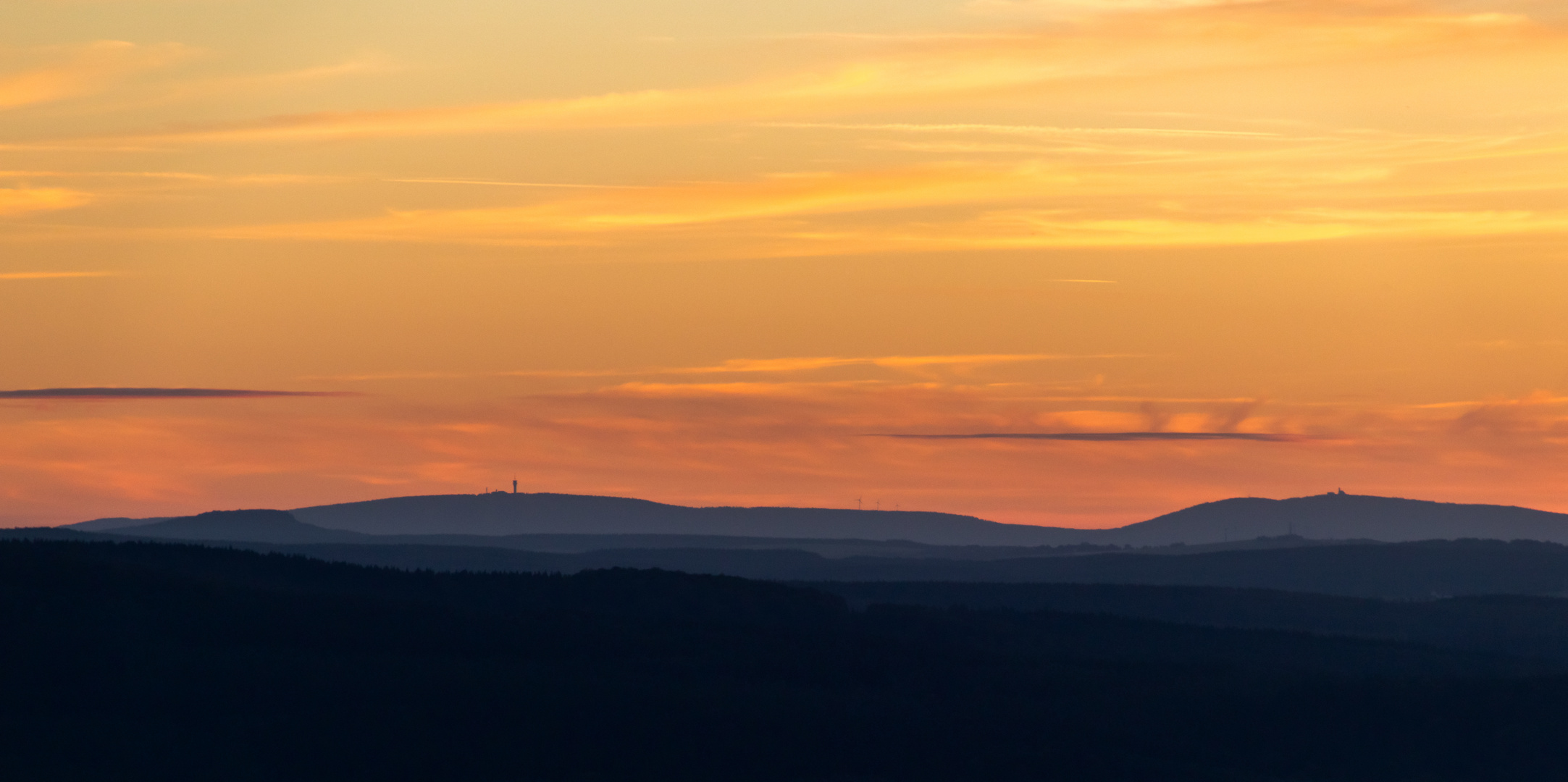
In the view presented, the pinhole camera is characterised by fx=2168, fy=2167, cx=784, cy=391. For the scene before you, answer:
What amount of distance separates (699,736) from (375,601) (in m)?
36.3

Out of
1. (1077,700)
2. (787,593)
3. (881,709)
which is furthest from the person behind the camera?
(787,593)

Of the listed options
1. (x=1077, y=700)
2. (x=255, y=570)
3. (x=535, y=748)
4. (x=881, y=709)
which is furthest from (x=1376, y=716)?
(x=255, y=570)

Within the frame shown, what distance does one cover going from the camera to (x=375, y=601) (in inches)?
5394

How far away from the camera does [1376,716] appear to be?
126m

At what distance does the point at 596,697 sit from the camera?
11406 centimetres

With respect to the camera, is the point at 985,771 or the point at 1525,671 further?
the point at 1525,671

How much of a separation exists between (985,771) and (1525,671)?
7664 centimetres

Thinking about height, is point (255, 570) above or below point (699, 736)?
above

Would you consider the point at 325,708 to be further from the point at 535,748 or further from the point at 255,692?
the point at 535,748

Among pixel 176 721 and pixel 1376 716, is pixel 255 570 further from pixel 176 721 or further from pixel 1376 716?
pixel 1376 716

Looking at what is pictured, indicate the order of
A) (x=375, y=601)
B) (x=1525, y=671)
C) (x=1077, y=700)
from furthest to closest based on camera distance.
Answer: (x=1525, y=671)
(x=375, y=601)
(x=1077, y=700)

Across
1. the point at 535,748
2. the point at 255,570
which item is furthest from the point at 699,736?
the point at 255,570

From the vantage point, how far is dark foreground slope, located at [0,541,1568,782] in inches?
3962

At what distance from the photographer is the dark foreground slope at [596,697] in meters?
101
